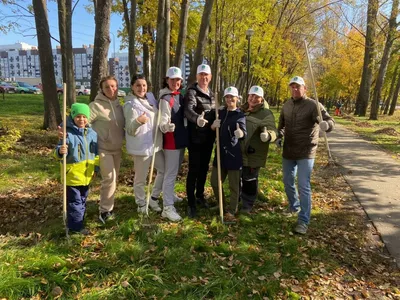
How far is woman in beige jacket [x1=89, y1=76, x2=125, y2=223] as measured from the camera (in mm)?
4008

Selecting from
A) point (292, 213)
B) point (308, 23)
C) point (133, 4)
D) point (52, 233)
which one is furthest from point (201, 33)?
point (308, 23)

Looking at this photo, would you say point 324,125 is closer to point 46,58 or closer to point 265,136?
point 265,136

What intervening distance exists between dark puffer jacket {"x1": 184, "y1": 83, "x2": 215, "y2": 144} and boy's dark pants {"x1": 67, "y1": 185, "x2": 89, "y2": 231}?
1.66m

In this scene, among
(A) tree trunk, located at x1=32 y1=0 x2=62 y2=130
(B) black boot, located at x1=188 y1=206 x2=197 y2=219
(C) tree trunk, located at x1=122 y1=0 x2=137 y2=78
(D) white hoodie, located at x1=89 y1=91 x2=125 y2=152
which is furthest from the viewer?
(C) tree trunk, located at x1=122 y1=0 x2=137 y2=78

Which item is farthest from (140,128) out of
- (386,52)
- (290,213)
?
(386,52)

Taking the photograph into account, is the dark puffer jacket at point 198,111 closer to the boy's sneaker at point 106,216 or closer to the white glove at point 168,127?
the white glove at point 168,127

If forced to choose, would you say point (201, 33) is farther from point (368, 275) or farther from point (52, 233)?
point (368, 275)

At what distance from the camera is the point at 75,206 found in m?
3.90

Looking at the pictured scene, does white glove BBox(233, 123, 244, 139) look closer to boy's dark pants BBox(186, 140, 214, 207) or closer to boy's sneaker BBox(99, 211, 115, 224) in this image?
boy's dark pants BBox(186, 140, 214, 207)

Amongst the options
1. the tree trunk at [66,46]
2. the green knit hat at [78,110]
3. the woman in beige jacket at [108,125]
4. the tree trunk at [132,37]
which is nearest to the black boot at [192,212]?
the woman in beige jacket at [108,125]

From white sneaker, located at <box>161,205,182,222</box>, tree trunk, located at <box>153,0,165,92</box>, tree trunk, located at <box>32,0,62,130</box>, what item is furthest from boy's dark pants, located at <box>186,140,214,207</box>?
tree trunk, located at <box>32,0,62,130</box>

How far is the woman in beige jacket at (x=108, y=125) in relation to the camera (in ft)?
13.1

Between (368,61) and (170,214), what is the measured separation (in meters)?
25.2

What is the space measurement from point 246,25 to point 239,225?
13.5m
